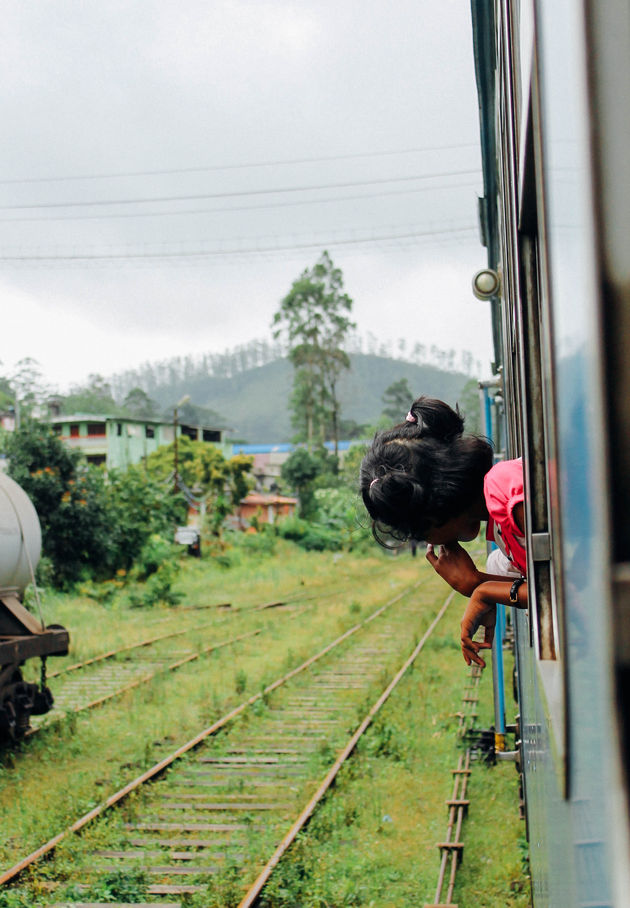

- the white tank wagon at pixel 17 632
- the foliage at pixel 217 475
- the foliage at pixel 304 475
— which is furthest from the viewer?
the foliage at pixel 304 475

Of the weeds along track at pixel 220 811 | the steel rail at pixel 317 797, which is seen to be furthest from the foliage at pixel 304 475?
the weeds along track at pixel 220 811

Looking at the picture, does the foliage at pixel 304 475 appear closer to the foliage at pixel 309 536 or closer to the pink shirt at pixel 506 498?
the foliage at pixel 309 536

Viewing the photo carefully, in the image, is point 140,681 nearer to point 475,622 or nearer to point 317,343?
point 475,622

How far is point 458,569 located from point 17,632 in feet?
22.1

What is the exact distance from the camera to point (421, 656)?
12445 millimetres

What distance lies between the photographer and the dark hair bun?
212 cm

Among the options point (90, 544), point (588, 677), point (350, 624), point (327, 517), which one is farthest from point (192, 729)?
point (327, 517)

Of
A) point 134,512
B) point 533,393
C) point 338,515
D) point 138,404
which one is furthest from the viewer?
point 138,404

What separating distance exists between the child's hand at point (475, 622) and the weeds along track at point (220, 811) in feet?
10.5

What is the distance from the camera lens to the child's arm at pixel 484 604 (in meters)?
2.00

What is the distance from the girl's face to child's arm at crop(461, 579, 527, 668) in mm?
122

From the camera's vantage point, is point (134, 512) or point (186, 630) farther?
point (134, 512)

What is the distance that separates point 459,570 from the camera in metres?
2.19

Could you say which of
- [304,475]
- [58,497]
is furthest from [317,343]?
[58,497]
